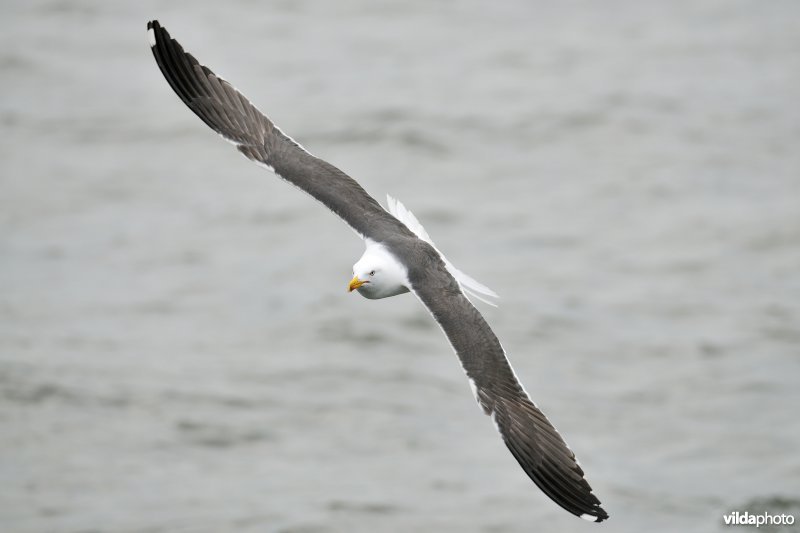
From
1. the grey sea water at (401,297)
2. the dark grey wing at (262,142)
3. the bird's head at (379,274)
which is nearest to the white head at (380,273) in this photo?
the bird's head at (379,274)

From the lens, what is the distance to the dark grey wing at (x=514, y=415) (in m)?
9.91

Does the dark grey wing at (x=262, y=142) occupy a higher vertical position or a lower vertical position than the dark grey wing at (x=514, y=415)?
higher

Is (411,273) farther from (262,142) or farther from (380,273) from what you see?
(262,142)

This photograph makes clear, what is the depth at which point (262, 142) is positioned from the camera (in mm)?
11703

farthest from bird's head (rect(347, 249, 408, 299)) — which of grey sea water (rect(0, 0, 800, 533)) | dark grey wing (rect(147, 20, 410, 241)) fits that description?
grey sea water (rect(0, 0, 800, 533))

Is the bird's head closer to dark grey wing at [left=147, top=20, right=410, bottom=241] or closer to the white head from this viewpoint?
the white head

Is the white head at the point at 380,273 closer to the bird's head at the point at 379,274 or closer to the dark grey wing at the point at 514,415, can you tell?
the bird's head at the point at 379,274

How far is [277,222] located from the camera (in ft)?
64.9

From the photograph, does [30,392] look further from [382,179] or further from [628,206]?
[628,206]

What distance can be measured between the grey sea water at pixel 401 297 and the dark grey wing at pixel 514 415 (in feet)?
15.3

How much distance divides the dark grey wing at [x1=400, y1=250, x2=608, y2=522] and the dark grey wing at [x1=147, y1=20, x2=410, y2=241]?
1205 millimetres

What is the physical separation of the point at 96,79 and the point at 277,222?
4.94 meters

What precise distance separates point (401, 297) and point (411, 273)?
8.17 meters

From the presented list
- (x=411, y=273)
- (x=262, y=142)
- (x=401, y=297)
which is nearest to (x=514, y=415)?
(x=411, y=273)
